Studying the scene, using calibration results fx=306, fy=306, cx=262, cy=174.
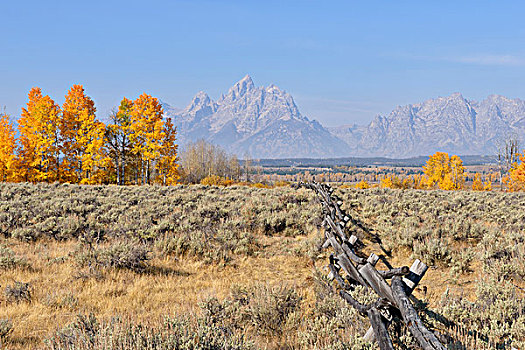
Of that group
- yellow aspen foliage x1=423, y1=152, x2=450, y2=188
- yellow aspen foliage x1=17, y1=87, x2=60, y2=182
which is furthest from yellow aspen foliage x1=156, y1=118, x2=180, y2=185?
yellow aspen foliage x1=423, y1=152, x2=450, y2=188

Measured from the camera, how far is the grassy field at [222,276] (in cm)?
379

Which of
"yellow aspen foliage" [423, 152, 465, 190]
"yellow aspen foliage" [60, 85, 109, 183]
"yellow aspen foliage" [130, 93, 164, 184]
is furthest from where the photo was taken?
"yellow aspen foliage" [423, 152, 465, 190]

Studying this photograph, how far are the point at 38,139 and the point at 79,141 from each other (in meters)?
3.34

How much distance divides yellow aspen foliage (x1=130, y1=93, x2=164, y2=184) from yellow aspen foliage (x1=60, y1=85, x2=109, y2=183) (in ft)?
10.6

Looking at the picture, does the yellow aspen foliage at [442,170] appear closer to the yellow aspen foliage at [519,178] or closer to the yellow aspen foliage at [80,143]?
the yellow aspen foliage at [519,178]

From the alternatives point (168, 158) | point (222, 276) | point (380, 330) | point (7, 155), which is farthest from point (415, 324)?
point (7, 155)

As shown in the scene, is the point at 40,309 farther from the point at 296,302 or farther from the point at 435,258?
the point at 435,258

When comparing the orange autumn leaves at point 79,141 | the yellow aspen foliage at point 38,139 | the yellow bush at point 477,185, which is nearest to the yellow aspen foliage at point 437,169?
the yellow bush at point 477,185

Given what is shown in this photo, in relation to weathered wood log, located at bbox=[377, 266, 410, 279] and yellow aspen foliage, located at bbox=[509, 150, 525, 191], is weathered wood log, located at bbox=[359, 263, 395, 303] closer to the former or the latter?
weathered wood log, located at bbox=[377, 266, 410, 279]

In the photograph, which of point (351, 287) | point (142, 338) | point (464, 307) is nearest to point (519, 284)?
point (464, 307)

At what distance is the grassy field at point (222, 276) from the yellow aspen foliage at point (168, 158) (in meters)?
17.9

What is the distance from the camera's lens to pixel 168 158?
109ft

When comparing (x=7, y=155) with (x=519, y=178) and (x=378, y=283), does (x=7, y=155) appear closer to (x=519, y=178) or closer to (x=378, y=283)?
(x=378, y=283)

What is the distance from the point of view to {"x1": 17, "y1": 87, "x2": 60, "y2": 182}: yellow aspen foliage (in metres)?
29.0
